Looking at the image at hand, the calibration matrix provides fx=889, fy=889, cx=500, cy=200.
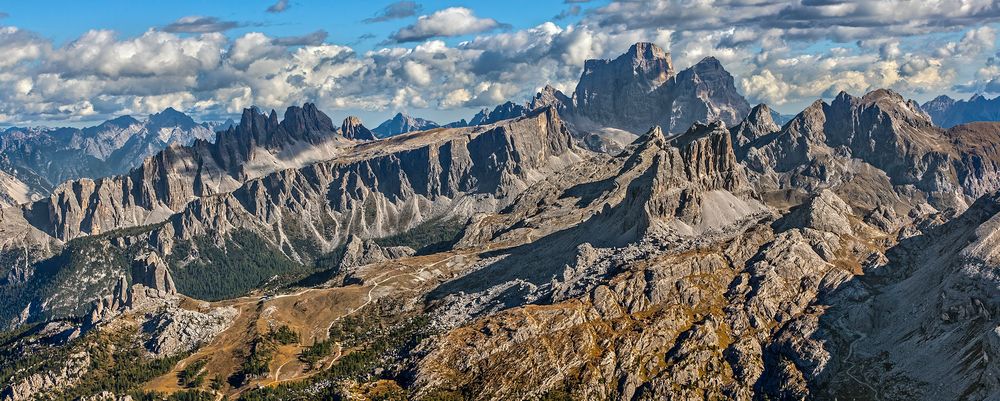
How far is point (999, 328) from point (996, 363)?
26.8 ft

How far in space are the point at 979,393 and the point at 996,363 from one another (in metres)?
7.84

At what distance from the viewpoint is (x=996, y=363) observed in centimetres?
19275

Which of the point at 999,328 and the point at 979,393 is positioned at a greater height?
the point at 999,328

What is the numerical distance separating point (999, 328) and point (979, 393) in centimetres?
1498

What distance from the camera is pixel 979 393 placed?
195250 millimetres

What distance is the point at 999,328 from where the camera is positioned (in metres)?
196
